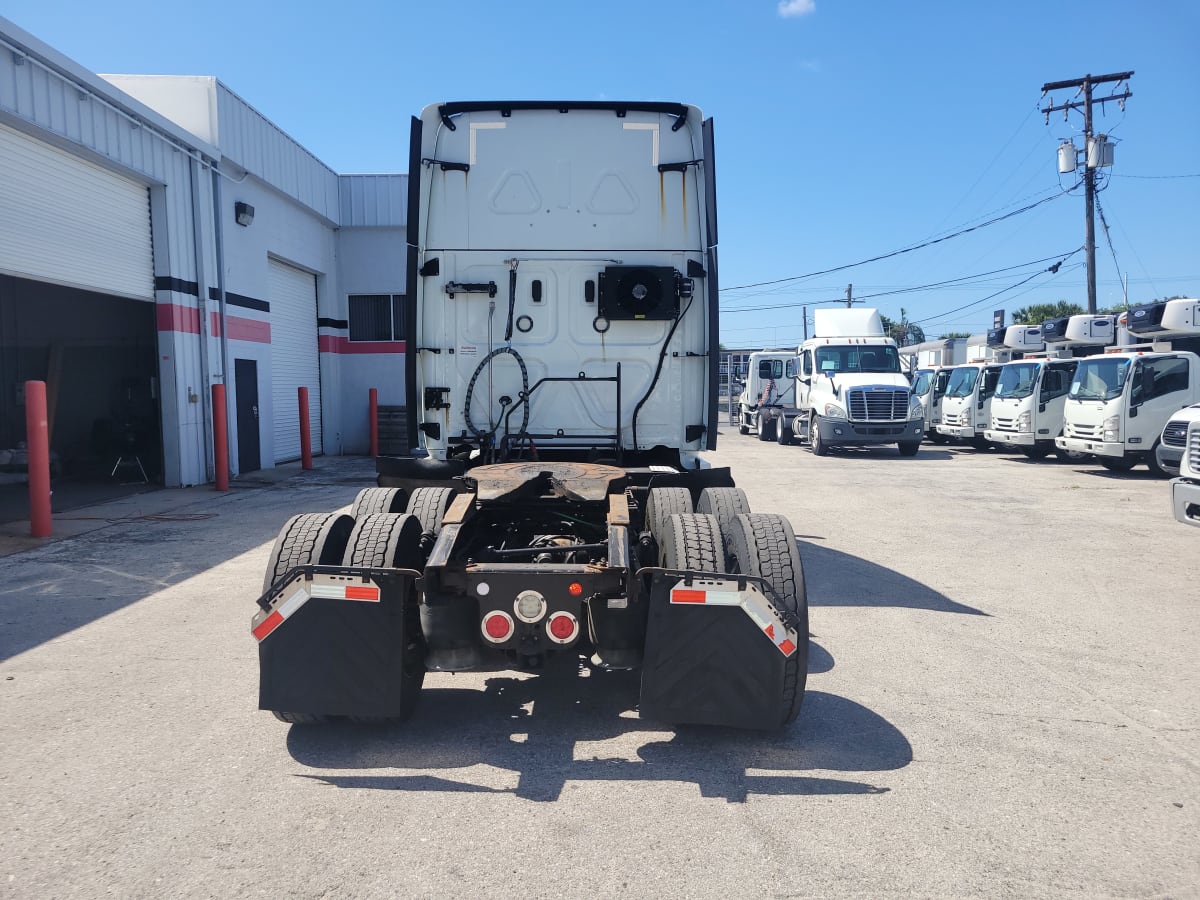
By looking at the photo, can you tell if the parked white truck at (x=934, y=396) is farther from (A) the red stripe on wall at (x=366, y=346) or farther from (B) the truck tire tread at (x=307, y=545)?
(B) the truck tire tread at (x=307, y=545)

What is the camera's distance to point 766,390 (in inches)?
1125

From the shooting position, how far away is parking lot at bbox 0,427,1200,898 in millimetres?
3008

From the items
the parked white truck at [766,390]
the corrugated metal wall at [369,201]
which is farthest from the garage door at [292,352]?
the parked white truck at [766,390]

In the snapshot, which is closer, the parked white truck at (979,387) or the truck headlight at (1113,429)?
the truck headlight at (1113,429)

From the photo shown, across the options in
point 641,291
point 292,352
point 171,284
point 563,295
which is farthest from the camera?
point 292,352

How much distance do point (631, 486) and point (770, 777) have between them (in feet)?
8.15

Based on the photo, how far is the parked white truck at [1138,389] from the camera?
610 inches

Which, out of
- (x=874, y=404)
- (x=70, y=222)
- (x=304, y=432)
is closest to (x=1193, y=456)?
(x=874, y=404)

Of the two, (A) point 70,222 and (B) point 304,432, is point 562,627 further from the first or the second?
(B) point 304,432

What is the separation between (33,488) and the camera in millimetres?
9703

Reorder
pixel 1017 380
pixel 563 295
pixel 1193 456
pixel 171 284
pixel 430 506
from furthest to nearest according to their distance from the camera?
pixel 1017 380 < pixel 171 284 < pixel 1193 456 < pixel 563 295 < pixel 430 506

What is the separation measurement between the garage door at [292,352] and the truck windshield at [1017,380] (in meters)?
16.4

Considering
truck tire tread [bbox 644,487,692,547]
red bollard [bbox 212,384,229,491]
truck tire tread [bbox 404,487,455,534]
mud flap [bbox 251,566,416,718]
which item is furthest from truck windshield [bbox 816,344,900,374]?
mud flap [bbox 251,566,416,718]

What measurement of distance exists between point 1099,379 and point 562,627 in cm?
1595
